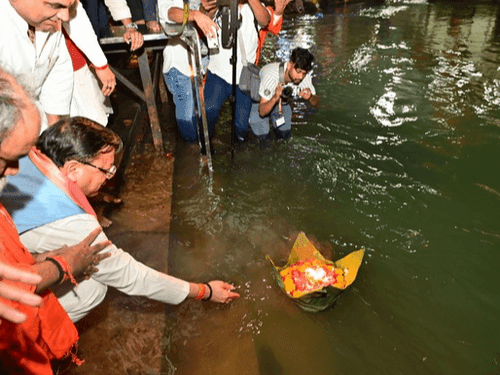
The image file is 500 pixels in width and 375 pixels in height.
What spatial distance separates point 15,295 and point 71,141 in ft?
3.21

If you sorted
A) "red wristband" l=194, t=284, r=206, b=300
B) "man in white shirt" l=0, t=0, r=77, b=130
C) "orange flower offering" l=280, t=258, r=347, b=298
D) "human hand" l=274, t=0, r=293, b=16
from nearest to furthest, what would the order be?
"man in white shirt" l=0, t=0, r=77, b=130 → "red wristband" l=194, t=284, r=206, b=300 → "orange flower offering" l=280, t=258, r=347, b=298 → "human hand" l=274, t=0, r=293, b=16

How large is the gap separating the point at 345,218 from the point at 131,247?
210 centimetres

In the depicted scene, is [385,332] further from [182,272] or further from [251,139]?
[251,139]

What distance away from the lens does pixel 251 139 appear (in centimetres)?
473

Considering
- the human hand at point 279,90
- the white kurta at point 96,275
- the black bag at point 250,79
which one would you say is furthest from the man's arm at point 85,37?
the human hand at point 279,90

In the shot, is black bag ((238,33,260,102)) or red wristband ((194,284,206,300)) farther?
black bag ((238,33,260,102))

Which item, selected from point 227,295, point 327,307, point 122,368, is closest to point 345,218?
point 327,307

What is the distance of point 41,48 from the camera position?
7.38ft

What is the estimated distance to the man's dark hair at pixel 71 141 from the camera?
164cm

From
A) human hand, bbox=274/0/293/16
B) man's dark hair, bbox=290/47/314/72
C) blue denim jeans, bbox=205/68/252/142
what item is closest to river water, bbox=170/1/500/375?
blue denim jeans, bbox=205/68/252/142

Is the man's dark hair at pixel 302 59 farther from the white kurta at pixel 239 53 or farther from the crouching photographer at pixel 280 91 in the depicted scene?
the white kurta at pixel 239 53

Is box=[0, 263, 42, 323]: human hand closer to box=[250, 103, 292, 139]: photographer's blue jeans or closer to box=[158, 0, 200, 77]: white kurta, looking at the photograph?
box=[158, 0, 200, 77]: white kurta

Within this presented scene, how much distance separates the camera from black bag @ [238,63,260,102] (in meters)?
4.04

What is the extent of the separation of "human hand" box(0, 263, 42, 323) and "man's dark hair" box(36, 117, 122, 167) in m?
0.89
